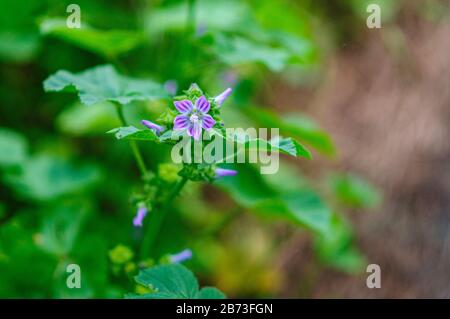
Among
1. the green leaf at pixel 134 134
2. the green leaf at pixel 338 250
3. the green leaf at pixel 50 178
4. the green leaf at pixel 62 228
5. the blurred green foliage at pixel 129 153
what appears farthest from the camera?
the green leaf at pixel 338 250

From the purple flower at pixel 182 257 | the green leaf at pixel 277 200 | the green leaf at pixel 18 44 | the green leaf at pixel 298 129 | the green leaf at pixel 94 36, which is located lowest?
the purple flower at pixel 182 257

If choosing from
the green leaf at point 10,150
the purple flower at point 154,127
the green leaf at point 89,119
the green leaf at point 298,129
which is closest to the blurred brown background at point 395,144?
the green leaf at point 298,129

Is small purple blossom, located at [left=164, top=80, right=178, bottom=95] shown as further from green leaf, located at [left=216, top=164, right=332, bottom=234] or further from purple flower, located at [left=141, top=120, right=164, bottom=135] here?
purple flower, located at [left=141, top=120, right=164, bottom=135]

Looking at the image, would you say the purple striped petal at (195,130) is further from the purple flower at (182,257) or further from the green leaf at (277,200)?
the green leaf at (277,200)

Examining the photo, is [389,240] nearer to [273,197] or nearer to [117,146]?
[273,197]

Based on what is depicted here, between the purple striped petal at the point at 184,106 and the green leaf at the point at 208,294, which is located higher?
the purple striped petal at the point at 184,106

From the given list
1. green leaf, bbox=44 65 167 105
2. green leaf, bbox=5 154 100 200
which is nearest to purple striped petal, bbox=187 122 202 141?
green leaf, bbox=44 65 167 105
